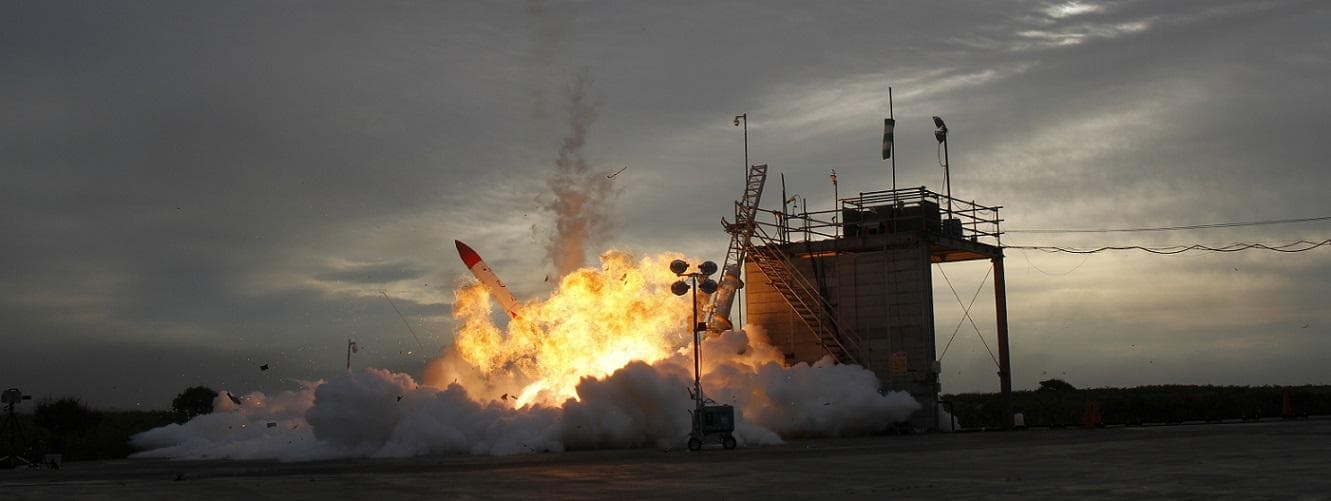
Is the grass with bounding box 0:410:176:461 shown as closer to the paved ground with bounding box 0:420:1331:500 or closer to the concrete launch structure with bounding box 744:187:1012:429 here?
the paved ground with bounding box 0:420:1331:500

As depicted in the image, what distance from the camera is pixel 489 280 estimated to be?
174 ft

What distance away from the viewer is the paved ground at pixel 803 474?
802 inches

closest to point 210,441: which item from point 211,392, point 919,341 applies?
point 919,341

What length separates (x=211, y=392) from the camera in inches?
3649

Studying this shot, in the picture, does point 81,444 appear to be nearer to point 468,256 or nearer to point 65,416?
point 65,416

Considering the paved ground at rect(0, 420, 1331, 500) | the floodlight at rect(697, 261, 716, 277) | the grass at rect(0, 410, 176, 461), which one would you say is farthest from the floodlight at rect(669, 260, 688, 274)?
the grass at rect(0, 410, 176, 461)

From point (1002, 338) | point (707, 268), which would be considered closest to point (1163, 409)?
point (1002, 338)

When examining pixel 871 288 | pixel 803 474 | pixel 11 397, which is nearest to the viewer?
pixel 803 474

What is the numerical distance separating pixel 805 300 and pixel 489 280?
617 inches

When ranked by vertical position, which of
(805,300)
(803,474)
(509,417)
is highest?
(805,300)

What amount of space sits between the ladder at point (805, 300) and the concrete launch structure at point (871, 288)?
0.05 m

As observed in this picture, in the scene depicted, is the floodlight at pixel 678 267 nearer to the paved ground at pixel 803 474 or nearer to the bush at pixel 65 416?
the paved ground at pixel 803 474

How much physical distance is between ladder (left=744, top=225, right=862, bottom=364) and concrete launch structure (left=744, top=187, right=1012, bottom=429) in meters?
0.05

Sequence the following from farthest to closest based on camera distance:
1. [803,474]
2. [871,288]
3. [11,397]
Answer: [871,288]
[11,397]
[803,474]
